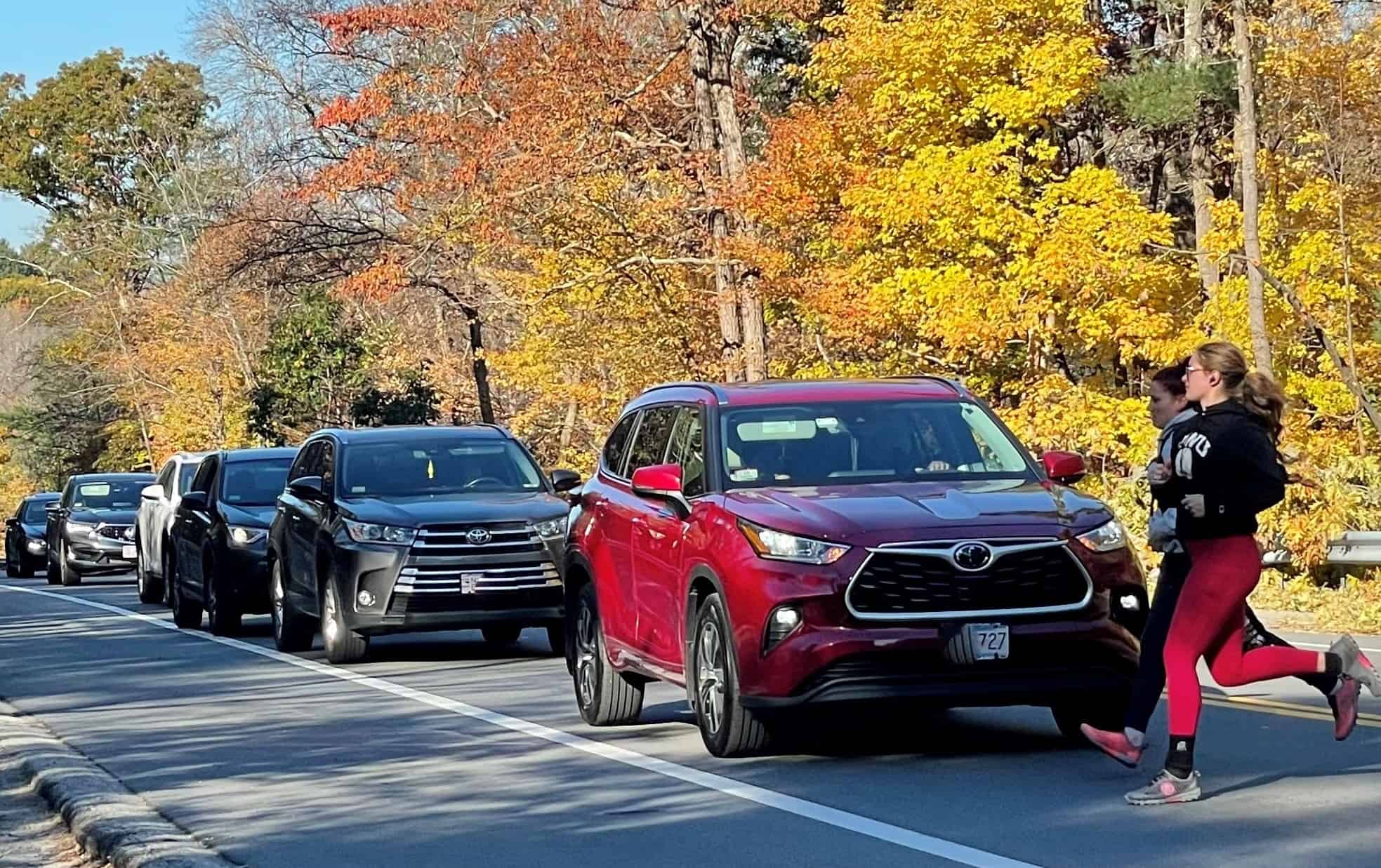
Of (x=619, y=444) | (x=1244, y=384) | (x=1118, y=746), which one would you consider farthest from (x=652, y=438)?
(x=1244, y=384)

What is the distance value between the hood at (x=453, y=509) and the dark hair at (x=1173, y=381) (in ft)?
27.0

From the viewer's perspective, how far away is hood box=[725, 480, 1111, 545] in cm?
952

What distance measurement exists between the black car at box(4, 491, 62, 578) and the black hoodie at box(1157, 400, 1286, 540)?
115 ft

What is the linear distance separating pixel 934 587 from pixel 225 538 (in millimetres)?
13101

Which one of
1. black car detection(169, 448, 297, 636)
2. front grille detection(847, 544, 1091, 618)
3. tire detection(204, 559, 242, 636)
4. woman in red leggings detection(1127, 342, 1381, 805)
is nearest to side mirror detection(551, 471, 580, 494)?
front grille detection(847, 544, 1091, 618)

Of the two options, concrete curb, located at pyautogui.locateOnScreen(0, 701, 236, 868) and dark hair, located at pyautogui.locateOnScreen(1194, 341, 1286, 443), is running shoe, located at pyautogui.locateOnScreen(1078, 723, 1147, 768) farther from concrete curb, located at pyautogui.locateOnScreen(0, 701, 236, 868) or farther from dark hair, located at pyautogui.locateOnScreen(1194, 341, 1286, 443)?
concrete curb, located at pyautogui.locateOnScreen(0, 701, 236, 868)

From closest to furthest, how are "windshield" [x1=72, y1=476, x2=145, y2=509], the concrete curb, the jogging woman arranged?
the concrete curb, the jogging woman, "windshield" [x1=72, y1=476, x2=145, y2=509]

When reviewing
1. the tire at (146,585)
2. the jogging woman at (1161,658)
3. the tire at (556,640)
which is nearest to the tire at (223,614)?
the tire at (556,640)

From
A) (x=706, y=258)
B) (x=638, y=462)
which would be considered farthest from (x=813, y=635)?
(x=706, y=258)

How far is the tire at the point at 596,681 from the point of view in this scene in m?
11.9

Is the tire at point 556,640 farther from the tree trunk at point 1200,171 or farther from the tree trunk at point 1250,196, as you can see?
the tree trunk at point 1200,171

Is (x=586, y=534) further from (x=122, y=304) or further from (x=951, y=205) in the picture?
(x=122, y=304)

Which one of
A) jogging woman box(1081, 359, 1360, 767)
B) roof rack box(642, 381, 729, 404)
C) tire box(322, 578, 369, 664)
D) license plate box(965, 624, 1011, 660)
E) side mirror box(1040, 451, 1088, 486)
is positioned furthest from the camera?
tire box(322, 578, 369, 664)

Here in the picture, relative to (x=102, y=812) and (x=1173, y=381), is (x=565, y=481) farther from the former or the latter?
(x=1173, y=381)
